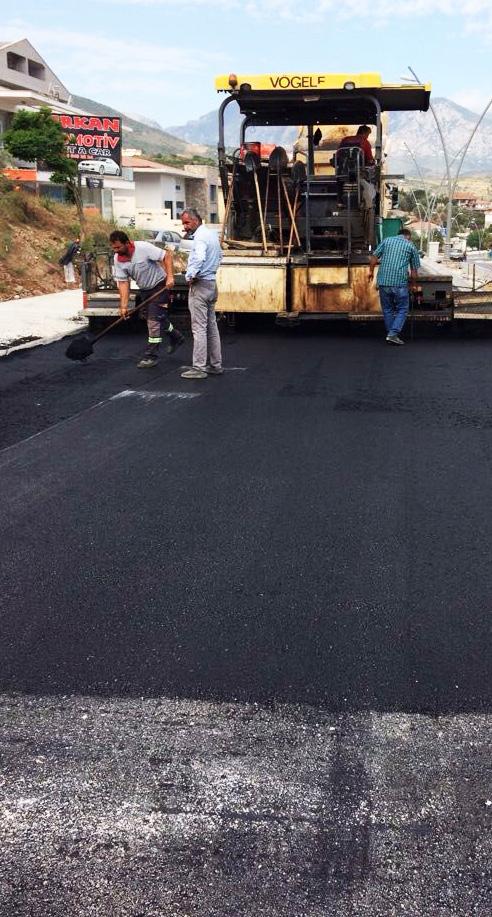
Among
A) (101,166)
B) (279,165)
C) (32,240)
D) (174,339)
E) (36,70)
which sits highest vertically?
(36,70)

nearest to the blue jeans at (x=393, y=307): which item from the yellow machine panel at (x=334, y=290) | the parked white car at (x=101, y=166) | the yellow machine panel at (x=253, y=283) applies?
the yellow machine panel at (x=334, y=290)

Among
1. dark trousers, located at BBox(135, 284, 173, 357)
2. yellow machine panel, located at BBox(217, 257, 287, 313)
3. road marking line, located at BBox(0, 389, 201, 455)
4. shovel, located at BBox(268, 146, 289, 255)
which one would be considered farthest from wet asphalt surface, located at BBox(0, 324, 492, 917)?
shovel, located at BBox(268, 146, 289, 255)

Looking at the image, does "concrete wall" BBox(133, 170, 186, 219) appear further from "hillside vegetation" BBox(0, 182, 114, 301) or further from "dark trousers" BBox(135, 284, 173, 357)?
"dark trousers" BBox(135, 284, 173, 357)

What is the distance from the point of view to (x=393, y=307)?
11086mm

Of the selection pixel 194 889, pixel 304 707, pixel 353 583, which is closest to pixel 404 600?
pixel 353 583

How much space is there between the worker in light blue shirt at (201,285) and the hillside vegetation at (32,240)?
10.7 meters

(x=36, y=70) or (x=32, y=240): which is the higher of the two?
(x=36, y=70)

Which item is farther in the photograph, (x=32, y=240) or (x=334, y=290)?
(x=32, y=240)

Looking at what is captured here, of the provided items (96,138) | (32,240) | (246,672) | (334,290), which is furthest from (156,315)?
(96,138)

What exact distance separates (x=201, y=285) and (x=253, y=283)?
248 centimetres

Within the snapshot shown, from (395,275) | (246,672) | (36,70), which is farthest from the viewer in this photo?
(36,70)

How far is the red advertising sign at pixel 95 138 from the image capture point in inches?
1289

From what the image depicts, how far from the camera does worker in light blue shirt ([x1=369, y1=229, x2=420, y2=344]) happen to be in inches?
417

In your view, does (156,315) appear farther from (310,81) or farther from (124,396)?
(310,81)
